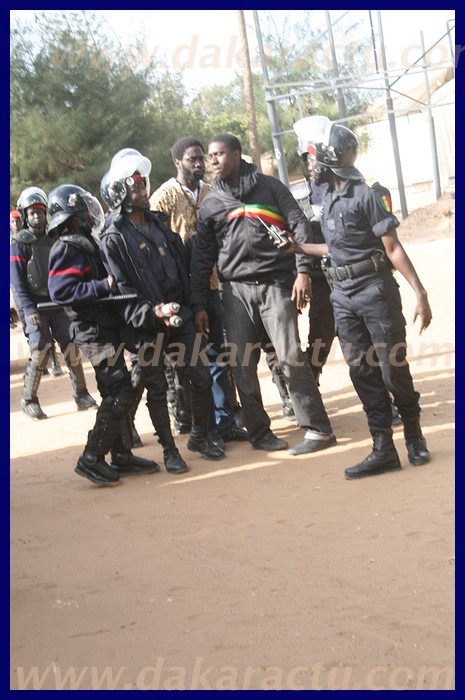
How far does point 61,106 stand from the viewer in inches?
913

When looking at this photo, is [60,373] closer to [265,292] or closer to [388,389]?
[265,292]

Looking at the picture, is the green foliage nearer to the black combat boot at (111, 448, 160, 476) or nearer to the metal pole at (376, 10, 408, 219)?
the metal pole at (376, 10, 408, 219)

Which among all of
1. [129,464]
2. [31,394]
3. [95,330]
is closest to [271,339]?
[95,330]

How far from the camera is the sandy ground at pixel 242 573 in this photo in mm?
4020

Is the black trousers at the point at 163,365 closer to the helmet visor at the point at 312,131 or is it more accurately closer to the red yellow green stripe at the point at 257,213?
the red yellow green stripe at the point at 257,213

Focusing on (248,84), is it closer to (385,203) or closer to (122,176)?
(122,176)

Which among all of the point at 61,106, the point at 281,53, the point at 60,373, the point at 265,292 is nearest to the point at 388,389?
the point at 265,292

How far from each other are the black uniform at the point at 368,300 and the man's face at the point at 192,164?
172 centimetres

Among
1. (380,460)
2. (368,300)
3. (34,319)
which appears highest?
(34,319)

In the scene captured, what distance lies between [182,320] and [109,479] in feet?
4.32

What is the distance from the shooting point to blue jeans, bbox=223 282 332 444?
7320 mm

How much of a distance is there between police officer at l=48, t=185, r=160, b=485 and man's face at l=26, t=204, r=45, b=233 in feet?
4.60

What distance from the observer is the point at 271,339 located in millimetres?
7457

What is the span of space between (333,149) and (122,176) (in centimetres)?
161
